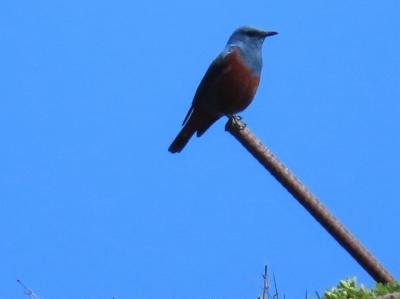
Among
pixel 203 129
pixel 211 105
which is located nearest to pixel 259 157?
pixel 211 105

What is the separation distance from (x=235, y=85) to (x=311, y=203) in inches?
120

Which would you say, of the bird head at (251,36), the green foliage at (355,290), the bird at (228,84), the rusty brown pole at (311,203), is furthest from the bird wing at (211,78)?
the green foliage at (355,290)

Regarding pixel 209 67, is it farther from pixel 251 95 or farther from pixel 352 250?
pixel 352 250

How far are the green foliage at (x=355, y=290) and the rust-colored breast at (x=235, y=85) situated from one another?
2.48 m

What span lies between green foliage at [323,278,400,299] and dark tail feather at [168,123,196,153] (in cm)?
318

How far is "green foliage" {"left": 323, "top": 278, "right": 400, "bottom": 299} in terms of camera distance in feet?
12.2

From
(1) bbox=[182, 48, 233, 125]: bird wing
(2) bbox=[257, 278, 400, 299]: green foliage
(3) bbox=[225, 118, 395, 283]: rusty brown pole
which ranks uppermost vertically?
(1) bbox=[182, 48, 233, 125]: bird wing

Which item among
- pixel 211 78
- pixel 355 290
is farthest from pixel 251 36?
pixel 355 290

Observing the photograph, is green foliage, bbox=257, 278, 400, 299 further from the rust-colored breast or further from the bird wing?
the bird wing

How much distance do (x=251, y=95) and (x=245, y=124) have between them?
8.57 ft

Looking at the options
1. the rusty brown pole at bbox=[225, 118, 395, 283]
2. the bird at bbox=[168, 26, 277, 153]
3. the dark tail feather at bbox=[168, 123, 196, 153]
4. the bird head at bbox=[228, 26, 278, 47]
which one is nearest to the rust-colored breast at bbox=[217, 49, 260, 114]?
the bird at bbox=[168, 26, 277, 153]

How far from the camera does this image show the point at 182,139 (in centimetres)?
702

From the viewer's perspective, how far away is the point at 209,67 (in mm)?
7008

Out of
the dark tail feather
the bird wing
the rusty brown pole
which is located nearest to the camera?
the rusty brown pole
